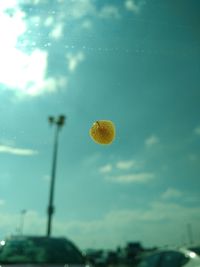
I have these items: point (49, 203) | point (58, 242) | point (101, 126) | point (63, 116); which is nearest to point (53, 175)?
point (49, 203)

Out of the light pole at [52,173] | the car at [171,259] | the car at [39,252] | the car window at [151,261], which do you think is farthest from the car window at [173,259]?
the light pole at [52,173]

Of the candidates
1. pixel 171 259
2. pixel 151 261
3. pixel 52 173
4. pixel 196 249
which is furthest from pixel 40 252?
pixel 52 173

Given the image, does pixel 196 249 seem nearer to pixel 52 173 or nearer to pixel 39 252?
pixel 39 252

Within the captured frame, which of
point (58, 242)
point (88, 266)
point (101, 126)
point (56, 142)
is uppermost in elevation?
point (56, 142)

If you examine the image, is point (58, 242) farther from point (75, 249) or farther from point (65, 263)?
point (65, 263)

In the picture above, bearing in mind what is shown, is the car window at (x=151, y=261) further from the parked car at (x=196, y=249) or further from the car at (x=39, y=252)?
the car at (x=39, y=252)

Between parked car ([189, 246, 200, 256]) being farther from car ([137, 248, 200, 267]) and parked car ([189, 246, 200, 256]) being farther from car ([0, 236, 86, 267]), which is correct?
car ([0, 236, 86, 267])

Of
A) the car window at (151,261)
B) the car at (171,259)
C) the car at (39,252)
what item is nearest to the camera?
the car at (171,259)

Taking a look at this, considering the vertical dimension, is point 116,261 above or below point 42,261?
above
